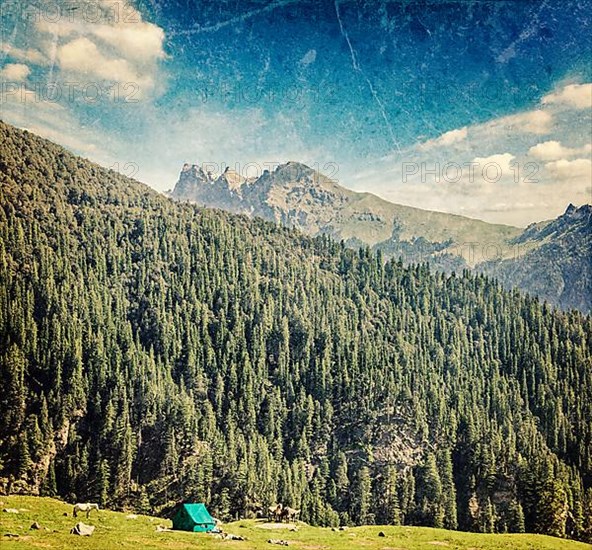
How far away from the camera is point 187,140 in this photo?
75.2 metres

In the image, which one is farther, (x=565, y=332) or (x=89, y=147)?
(x=565, y=332)

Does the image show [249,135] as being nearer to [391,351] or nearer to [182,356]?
[182,356]

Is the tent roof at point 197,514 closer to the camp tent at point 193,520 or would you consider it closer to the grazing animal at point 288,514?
the camp tent at point 193,520

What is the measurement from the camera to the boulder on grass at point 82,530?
4275cm

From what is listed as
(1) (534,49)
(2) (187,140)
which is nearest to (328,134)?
(2) (187,140)

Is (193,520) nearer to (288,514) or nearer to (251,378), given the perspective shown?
(288,514)

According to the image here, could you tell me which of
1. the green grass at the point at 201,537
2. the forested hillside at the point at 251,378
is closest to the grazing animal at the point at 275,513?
the green grass at the point at 201,537

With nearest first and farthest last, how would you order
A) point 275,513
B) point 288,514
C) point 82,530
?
point 82,530 → point 275,513 → point 288,514

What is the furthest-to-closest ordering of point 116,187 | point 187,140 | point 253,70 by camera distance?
point 116,187, point 187,140, point 253,70

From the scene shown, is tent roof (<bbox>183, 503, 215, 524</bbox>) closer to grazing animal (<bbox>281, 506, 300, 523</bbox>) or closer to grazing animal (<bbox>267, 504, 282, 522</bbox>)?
grazing animal (<bbox>267, 504, 282, 522</bbox>)

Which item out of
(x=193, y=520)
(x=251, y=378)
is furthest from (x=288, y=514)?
(x=251, y=378)

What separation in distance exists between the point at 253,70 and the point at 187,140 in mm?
11325

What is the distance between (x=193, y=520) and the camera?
53156 mm

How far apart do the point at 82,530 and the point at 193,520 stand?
12036 millimetres
